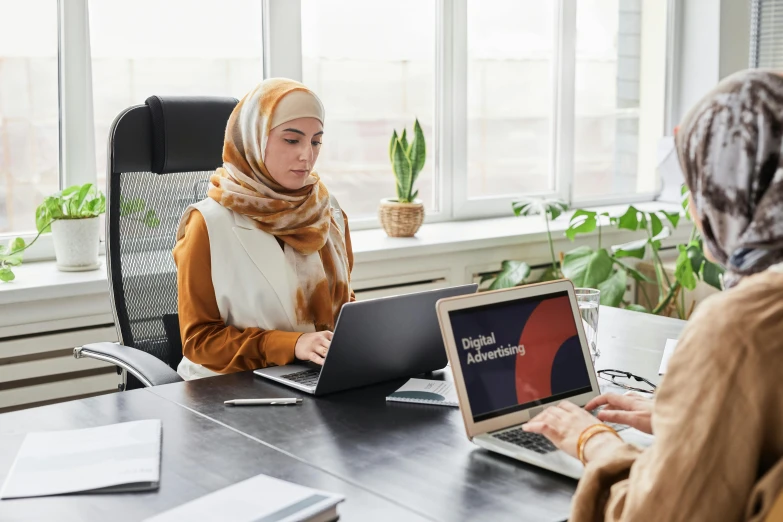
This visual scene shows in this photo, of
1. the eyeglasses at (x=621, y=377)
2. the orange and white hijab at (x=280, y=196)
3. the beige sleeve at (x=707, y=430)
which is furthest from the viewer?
the orange and white hijab at (x=280, y=196)

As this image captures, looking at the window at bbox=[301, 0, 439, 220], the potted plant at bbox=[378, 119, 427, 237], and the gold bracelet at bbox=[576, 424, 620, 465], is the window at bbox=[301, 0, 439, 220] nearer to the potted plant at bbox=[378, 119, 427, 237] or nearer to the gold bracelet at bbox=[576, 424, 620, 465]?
the potted plant at bbox=[378, 119, 427, 237]

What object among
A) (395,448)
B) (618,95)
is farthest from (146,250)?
(618,95)

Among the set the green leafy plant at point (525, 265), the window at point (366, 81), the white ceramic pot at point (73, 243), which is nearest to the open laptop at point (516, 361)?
the white ceramic pot at point (73, 243)

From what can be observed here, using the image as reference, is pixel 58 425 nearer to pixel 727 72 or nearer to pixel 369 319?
pixel 369 319

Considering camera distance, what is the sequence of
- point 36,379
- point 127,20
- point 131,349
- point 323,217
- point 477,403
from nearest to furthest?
point 477,403, point 131,349, point 323,217, point 36,379, point 127,20

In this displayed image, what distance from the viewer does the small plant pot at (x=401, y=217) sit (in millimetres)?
3365

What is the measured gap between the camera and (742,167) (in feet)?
3.24

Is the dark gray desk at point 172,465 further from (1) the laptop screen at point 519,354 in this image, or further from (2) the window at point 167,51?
(2) the window at point 167,51

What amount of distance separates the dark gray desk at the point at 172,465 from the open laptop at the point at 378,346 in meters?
0.25

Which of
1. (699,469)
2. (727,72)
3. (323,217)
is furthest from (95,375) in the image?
(727,72)

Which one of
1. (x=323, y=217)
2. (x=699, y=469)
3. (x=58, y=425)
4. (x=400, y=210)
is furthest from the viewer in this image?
(x=400, y=210)

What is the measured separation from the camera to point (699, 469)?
94 centimetres

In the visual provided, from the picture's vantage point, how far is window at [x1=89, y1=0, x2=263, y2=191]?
2.99m

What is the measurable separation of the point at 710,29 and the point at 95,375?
325 cm
